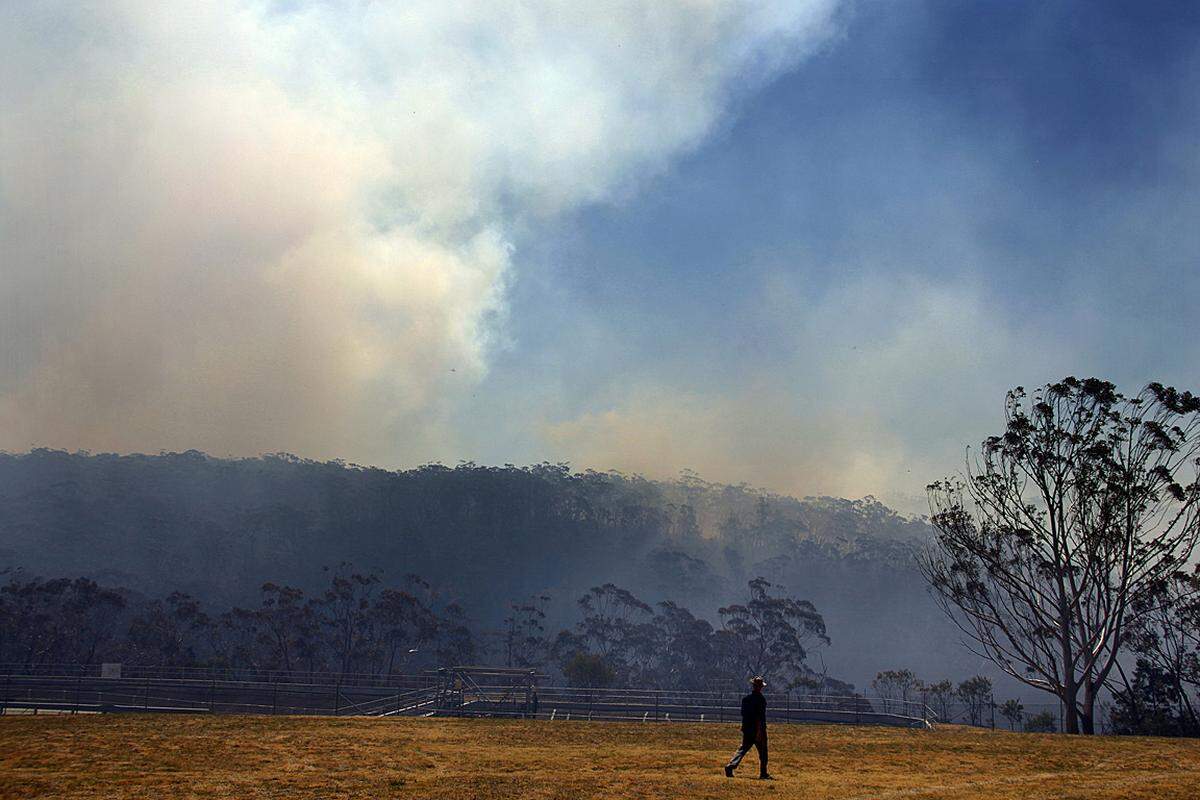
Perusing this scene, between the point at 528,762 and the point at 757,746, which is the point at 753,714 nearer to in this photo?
the point at 757,746

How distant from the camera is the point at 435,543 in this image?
160m

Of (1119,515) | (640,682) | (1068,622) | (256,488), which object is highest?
(256,488)

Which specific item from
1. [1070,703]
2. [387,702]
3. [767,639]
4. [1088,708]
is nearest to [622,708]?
[387,702]

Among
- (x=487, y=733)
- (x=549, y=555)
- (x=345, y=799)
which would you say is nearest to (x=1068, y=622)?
(x=487, y=733)

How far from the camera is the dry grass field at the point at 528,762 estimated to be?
54.4ft

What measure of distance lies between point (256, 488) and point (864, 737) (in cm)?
17861

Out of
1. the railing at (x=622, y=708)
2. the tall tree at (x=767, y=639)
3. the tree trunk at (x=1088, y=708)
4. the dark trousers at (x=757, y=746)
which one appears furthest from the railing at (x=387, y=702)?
the tall tree at (x=767, y=639)

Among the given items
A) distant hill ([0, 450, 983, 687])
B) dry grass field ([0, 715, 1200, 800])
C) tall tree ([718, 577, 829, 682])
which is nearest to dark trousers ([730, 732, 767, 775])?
dry grass field ([0, 715, 1200, 800])

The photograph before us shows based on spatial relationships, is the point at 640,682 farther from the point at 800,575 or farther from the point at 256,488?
the point at 256,488

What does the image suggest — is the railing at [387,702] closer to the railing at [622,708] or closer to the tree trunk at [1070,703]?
the railing at [622,708]

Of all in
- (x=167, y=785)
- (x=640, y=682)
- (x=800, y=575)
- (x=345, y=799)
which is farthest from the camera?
(x=800, y=575)

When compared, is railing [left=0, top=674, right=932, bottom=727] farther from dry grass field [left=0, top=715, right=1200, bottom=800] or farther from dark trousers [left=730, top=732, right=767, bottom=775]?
dark trousers [left=730, top=732, right=767, bottom=775]

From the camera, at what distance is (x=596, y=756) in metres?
22.3

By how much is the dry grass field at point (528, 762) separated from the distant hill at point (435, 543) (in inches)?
4572
